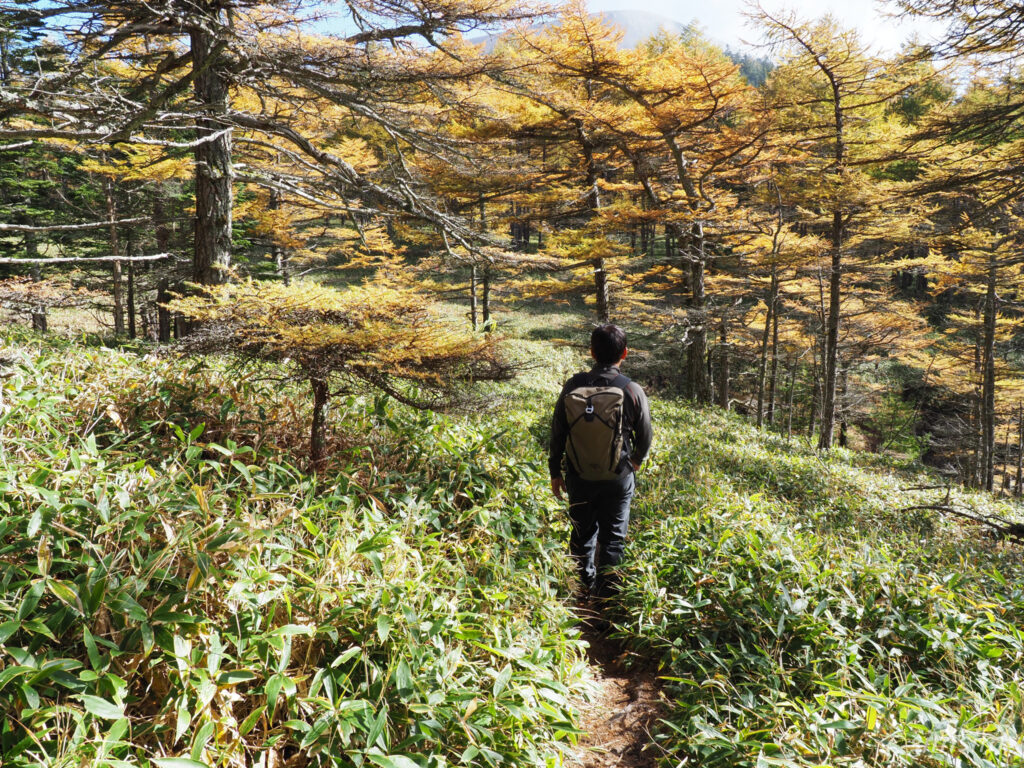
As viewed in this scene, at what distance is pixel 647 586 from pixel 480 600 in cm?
144

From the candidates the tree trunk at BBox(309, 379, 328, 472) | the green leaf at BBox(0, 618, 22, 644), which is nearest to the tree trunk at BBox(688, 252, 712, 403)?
the tree trunk at BBox(309, 379, 328, 472)

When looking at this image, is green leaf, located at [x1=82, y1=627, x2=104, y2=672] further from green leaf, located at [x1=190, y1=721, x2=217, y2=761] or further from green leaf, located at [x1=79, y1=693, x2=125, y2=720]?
green leaf, located at [x1=190, y1=721, x2=217, y2=761]

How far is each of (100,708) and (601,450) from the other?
2.89m

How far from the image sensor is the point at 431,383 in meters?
3.90

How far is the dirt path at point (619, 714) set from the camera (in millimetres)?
2695

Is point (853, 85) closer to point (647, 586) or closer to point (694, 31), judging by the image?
point (647, 586)

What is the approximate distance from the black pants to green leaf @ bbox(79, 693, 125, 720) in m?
2.87

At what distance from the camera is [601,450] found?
371 cm

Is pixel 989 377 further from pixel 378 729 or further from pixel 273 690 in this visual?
pixel 273 690

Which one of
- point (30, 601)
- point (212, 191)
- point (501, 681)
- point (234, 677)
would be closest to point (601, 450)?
point (501, 681)

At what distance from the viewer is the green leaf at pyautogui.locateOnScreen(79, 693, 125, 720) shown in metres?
1.64

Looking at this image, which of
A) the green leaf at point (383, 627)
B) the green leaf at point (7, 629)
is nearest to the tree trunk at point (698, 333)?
the green leaf at point (383, 627)

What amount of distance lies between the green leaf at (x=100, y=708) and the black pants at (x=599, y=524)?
9.40 ft

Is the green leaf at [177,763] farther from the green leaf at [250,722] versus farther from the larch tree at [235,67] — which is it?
the larch tree at [235,67]
